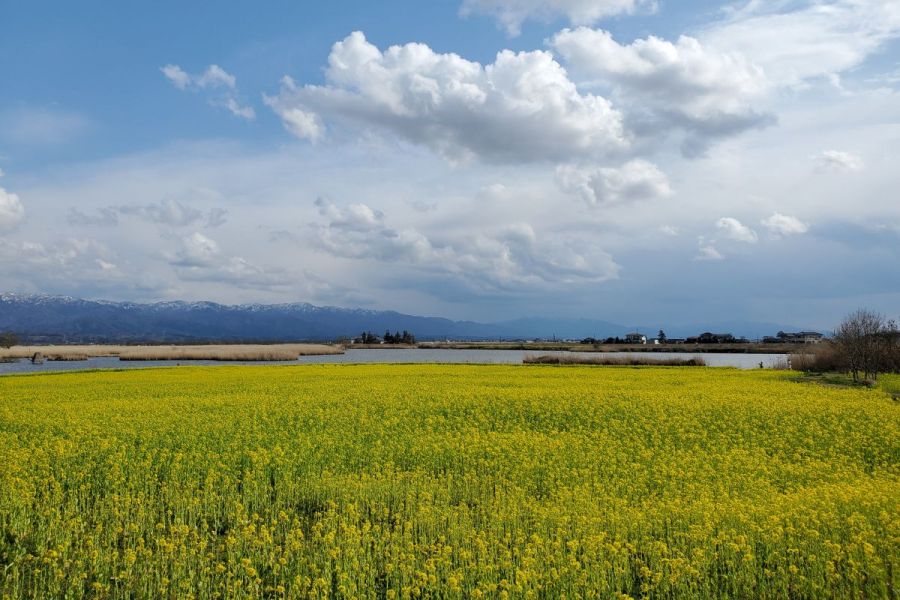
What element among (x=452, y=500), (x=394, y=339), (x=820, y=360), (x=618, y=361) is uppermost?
(x=820, y=360)

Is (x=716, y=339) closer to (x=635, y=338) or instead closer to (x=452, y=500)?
(x=635, y=338)

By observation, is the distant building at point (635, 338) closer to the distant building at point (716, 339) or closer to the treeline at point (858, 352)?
the distant building at point (716, 339)

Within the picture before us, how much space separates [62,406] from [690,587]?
1057 inches

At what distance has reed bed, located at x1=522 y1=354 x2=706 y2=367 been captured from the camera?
66.1 metres

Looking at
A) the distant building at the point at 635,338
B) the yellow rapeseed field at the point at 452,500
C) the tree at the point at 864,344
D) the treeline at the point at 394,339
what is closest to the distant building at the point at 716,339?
the distant building at the point at 635,338

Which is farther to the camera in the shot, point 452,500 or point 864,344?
point 864,344

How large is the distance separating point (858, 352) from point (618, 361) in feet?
95.2

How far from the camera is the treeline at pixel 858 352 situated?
143 feet

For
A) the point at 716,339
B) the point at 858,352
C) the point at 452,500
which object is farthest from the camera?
the point at 716,339

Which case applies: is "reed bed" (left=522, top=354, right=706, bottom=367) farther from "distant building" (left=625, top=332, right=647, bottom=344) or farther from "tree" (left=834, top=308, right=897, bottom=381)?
"distant building" (left=625, top=332, right=647, bottom=344)

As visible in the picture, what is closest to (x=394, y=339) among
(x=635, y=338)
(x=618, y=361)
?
(x=635, y=338)

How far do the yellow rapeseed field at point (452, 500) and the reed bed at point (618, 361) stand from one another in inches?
1623

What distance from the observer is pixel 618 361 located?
70188 millimetres

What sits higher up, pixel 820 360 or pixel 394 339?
pixel 820 360
